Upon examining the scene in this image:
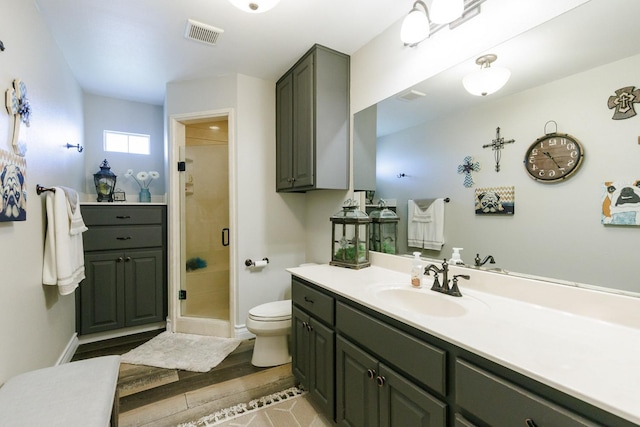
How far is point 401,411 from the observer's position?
42.7 inches

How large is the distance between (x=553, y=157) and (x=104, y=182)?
369 cm

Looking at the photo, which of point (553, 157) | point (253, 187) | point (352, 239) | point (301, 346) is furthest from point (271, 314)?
point (553, 157)

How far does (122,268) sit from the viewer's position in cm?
271

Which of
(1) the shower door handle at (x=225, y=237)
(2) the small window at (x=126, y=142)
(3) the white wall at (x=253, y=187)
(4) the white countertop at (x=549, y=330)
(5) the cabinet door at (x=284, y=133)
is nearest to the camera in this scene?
(4) the white countertop at (x=549, y=330)

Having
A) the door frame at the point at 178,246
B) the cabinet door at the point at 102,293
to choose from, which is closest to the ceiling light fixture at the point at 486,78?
the door frame at the point at 178,246

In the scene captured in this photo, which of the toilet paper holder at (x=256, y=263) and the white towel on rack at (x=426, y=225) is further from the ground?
the white towel on rack at (x=426, y=225)

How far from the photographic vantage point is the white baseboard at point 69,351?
2121 millimetres

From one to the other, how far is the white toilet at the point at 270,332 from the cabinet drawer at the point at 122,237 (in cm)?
142

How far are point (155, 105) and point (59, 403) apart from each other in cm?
328

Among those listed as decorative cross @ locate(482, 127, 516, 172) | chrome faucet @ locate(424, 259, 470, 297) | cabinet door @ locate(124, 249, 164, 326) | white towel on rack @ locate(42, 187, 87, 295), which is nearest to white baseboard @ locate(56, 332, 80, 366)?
cabinet door @ locate(124, 249, 164, 326)

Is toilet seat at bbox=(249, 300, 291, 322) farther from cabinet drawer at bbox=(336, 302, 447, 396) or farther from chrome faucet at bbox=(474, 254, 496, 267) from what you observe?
chrome faucet at bbox=(474, 254, 496, 267)

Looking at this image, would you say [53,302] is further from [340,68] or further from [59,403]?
[340,68]

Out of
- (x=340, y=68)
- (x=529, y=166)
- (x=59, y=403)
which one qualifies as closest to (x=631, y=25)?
(x=529, y=166)

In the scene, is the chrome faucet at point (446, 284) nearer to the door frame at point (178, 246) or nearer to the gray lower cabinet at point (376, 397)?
the gray lower cabinet at point (376, 397)
